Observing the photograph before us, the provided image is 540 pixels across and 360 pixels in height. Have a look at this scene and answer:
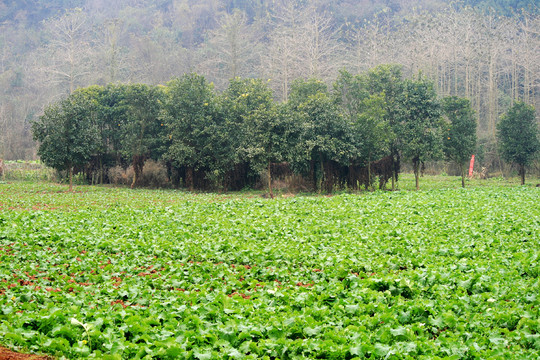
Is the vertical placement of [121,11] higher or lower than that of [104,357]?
higher

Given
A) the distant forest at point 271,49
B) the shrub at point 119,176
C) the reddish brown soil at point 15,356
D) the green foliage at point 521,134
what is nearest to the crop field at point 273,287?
the reddish brown soil at point 15,356

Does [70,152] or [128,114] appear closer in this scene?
[70,152]

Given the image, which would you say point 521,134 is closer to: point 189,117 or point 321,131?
point 321,131

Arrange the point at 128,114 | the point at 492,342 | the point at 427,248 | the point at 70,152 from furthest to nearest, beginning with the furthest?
the point at 128,114
the point at 70,152
the point at 427,248
the point at 492,342

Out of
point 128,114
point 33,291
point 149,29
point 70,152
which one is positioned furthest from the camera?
point 149,29

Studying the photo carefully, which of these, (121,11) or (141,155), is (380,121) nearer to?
(141,155)

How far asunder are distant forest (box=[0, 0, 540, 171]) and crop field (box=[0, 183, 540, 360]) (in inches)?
1500

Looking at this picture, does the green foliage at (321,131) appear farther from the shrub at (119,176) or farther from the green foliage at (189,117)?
the shrub at (119,176)

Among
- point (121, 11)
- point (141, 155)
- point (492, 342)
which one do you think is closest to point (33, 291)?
point (492, 342)

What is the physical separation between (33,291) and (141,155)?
29.8 m

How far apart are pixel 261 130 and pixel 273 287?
891 inches

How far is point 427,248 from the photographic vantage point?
1073 cm

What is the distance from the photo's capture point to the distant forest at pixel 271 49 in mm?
53906

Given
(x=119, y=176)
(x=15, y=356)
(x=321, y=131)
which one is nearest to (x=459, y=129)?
(x=321, y=131)
